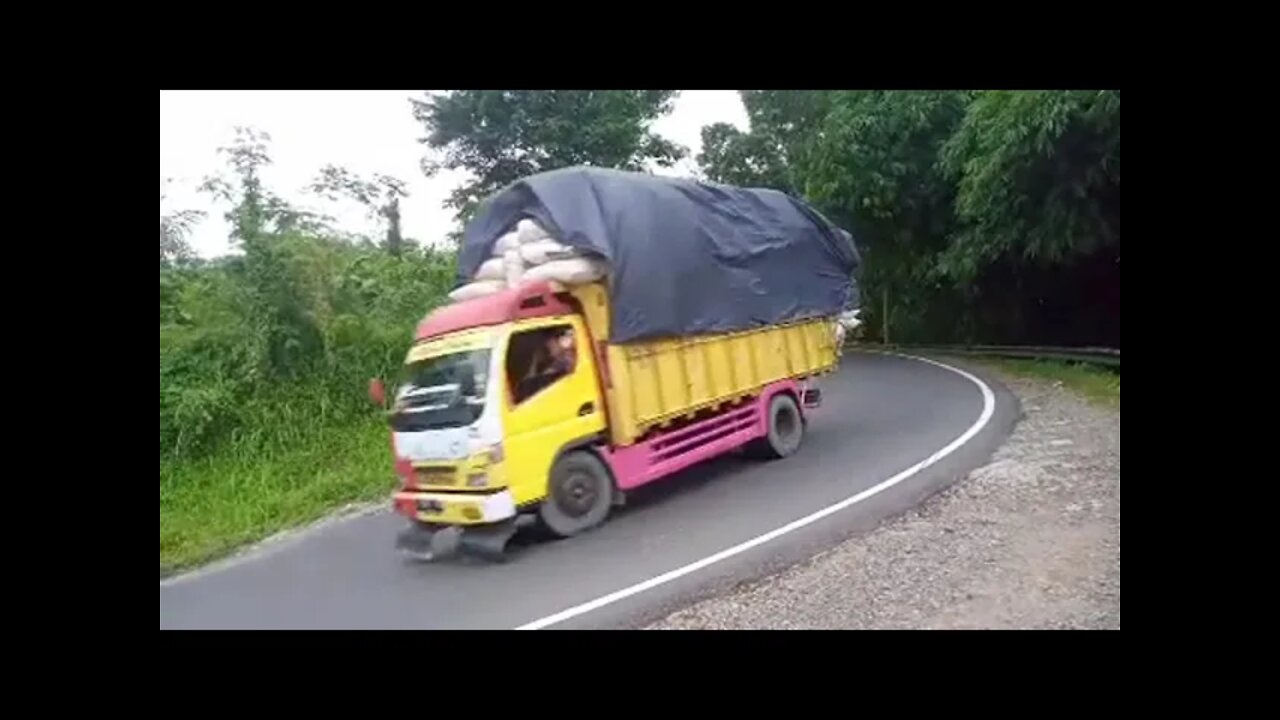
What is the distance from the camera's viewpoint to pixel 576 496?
5.51 meters

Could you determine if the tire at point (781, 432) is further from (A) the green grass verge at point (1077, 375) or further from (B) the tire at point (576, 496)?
(A) the green grass verge at point (1077, 375)

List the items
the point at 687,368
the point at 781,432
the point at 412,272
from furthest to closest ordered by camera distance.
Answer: the point at 412,272 → the point at 781,432 → the point at 687,368

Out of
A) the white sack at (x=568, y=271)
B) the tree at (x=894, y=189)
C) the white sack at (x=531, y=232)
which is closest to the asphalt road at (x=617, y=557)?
the white sack at (x=568, y=271)

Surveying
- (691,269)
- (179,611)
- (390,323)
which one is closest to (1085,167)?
(691,269)

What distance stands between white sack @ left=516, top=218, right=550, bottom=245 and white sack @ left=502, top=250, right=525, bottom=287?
0.37 feet

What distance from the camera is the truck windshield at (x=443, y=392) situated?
5.14 metres

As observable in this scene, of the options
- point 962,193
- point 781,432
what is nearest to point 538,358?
point 781,432

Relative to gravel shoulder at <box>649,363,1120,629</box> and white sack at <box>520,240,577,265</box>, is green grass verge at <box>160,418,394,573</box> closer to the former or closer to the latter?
white sack at <box>520,240,577,265</box>

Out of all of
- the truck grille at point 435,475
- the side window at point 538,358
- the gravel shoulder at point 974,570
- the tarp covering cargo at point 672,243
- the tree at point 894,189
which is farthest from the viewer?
the tree at point 894,189

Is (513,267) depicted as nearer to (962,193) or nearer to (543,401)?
(543,401)

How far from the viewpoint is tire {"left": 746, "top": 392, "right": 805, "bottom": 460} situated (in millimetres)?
6961

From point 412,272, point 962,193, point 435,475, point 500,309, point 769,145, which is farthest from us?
point 769,145

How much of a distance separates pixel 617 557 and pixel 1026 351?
20.0ft

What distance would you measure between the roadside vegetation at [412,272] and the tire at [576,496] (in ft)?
7.30
